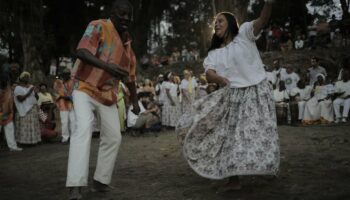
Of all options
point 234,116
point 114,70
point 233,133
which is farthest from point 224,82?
point 114,70

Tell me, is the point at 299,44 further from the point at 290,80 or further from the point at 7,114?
the point at 7,114

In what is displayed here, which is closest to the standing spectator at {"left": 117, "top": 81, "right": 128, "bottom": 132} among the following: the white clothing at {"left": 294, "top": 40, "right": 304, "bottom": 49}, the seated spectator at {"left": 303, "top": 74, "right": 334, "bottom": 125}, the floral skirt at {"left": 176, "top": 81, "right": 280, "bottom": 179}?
the seated spectator at {"left": 303, "top": 74, "right": 334, "bottom": 125}

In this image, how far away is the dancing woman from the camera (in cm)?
443

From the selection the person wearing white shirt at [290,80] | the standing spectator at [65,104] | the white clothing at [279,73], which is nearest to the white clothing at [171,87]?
the white clothing at [279,73]

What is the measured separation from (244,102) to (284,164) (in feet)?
6.36

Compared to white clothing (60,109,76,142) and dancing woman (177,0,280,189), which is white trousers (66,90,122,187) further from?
white clothing (60,109,76,142)

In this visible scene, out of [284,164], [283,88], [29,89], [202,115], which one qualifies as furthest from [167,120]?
[202,115]

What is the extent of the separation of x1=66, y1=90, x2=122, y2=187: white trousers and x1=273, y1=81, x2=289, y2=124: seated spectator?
8.92 meters

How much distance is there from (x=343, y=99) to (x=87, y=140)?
32.1ft

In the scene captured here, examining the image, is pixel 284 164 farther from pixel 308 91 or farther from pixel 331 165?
pixel 308 91

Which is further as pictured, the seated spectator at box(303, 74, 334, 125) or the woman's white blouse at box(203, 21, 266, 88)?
the seated spectator at box(303, 74, 334, 125)

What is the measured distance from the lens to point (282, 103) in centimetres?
1321

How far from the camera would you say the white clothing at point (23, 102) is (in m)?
11.0

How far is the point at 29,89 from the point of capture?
11.1 metres
